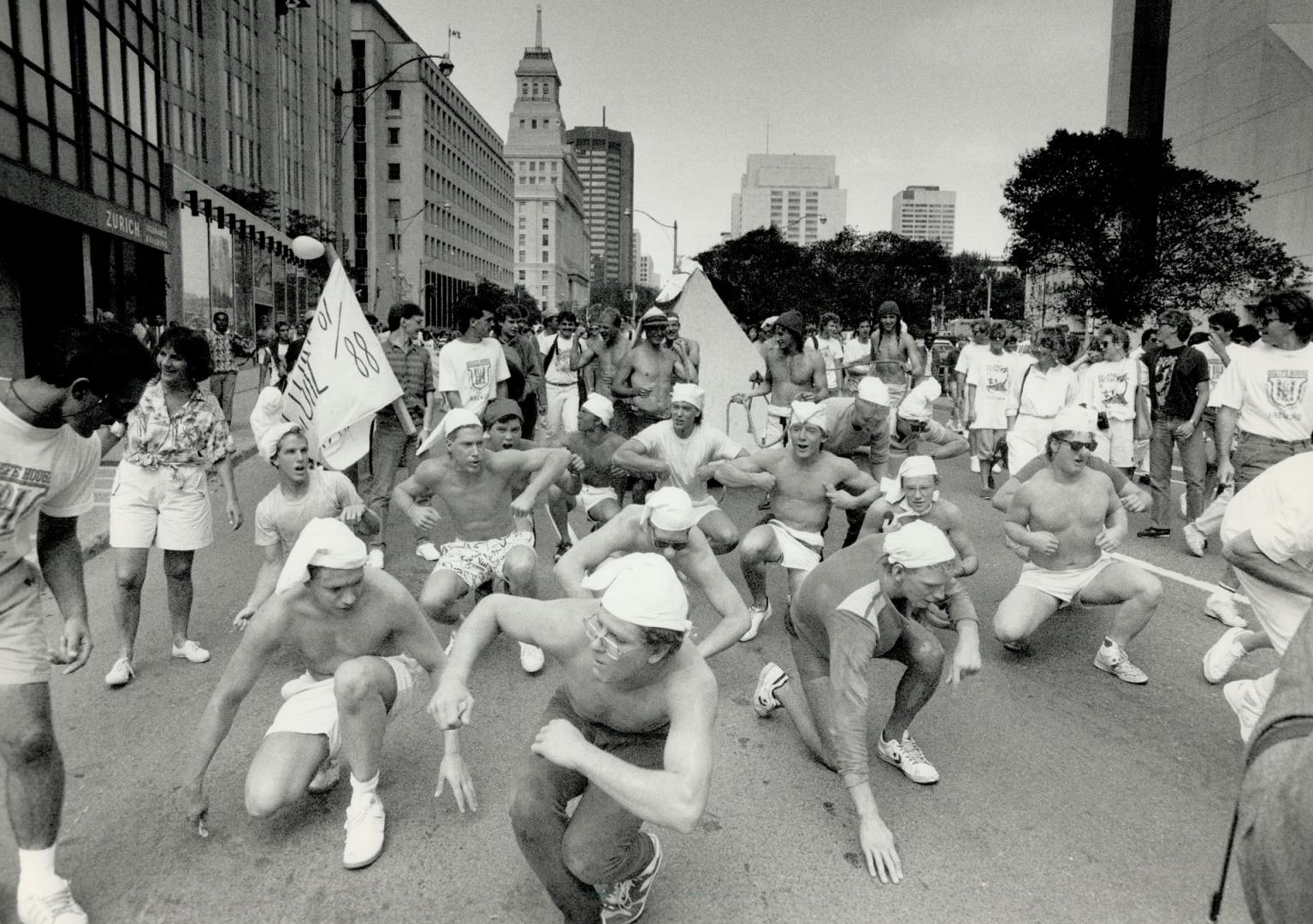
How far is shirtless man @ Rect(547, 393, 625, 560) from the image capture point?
7.31 m

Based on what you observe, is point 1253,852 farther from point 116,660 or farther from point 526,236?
point 526,236

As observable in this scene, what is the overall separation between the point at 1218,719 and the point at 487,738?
3460mm

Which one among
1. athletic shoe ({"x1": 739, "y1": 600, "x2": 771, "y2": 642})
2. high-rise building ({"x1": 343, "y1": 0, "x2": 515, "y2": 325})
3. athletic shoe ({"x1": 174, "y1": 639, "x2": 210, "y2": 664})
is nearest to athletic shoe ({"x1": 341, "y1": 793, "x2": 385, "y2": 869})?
athletic shoe ({"x1": 174, "y1": 639, "x2": 210, "y2": 664})

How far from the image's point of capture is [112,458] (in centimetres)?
1212

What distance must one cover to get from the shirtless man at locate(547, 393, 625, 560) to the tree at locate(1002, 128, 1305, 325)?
3182 centimetres

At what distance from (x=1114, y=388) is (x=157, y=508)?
26.9ft

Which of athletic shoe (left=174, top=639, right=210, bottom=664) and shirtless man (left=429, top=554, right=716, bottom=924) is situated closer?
shirtless man (left=429, top=554, right=716, bottom=924)

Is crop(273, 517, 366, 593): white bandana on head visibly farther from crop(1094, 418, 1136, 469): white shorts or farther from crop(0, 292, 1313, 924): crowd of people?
crop(1094, 418, 1136, 469): white shorts

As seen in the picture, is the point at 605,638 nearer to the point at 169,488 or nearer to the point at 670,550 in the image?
the point at 670,550

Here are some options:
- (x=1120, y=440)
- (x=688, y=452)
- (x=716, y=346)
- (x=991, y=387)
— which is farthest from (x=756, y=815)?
(x=716, y=346)

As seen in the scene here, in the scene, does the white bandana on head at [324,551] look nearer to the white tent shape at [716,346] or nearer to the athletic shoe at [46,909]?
the athletic shoe at [46,909]

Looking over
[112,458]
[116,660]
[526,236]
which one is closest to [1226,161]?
[112,458]

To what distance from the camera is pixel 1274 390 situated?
6672 millimetres

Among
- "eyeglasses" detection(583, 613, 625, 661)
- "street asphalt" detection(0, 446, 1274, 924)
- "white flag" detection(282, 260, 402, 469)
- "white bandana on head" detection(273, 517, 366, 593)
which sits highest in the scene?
"white flag" detection(282, 260, 402, 469)
